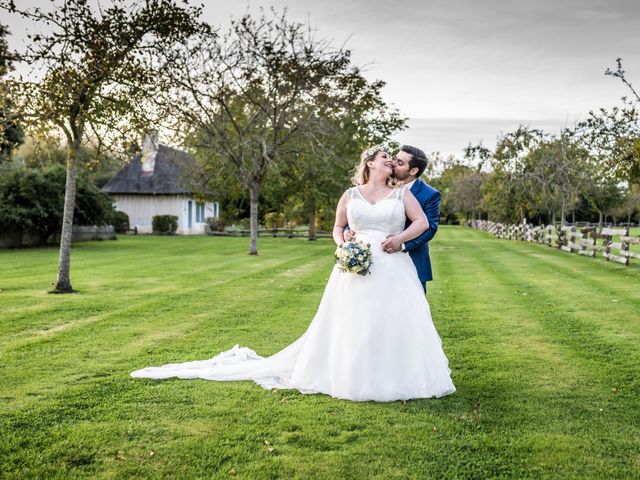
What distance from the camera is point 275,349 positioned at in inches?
290

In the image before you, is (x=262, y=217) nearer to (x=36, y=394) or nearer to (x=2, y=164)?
(x=2, y=164)

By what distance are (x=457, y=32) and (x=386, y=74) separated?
9.39 m

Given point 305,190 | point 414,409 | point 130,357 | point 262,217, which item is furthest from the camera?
point 262,217

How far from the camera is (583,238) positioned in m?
23.6

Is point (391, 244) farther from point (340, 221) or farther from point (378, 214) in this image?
point (340, 221)

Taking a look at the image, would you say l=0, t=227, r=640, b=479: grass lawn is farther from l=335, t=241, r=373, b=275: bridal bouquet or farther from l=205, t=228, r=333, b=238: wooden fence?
l=205, t=228, r=333, b=238: wooden fence

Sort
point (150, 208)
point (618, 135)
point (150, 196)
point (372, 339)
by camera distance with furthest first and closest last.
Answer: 1. point (150, 208)
2. point (150, 196)
3. point (618, 135)
4. point (372, 339)

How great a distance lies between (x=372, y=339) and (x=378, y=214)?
1131mm

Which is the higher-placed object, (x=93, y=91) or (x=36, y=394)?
(x=93, y=91)

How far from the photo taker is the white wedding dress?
5387 mm

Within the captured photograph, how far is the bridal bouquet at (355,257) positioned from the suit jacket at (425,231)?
0.43 metres

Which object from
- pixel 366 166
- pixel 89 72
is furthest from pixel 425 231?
pixel 89 72

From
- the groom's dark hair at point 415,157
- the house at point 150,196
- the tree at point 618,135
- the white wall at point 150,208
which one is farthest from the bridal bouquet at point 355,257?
the white wall at point 150,208

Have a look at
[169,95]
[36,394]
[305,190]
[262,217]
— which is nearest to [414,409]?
[36,394]
